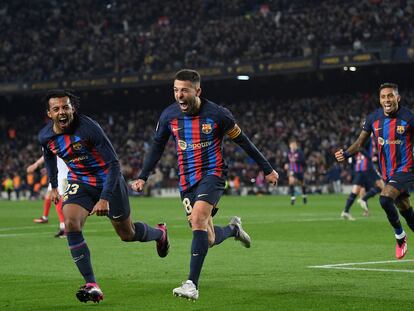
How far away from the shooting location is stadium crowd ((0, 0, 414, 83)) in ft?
155

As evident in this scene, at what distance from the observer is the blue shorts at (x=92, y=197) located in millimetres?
9766

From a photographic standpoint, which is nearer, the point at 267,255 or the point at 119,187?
the point at 119,187

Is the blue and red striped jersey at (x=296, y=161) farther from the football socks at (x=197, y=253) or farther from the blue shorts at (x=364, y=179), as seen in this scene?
the football socks at (x=197, y=253)

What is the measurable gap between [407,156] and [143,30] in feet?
154

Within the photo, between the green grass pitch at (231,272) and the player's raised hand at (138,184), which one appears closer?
the green grass pitch at (231,272)

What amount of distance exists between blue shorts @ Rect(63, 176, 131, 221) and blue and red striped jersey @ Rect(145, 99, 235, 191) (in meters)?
0.65

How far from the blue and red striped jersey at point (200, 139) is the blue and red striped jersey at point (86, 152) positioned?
0.79 meters

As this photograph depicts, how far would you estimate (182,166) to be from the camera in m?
10.1

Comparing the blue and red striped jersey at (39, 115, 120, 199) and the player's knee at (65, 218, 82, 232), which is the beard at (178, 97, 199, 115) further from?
the player's knee at (65, 218, 82, 232)

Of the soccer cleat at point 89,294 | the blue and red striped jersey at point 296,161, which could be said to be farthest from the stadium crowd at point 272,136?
the soccer cleat at point 89,294

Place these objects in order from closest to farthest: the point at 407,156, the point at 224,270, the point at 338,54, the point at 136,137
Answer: the point at 224,270 < the point at 407,156 < the point at 338,54 < the point at 136,137

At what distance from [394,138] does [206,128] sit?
406 centimetres

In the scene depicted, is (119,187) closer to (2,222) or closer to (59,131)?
(59,131)

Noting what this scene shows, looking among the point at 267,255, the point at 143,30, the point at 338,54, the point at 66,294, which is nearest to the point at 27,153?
the point at 143,30
